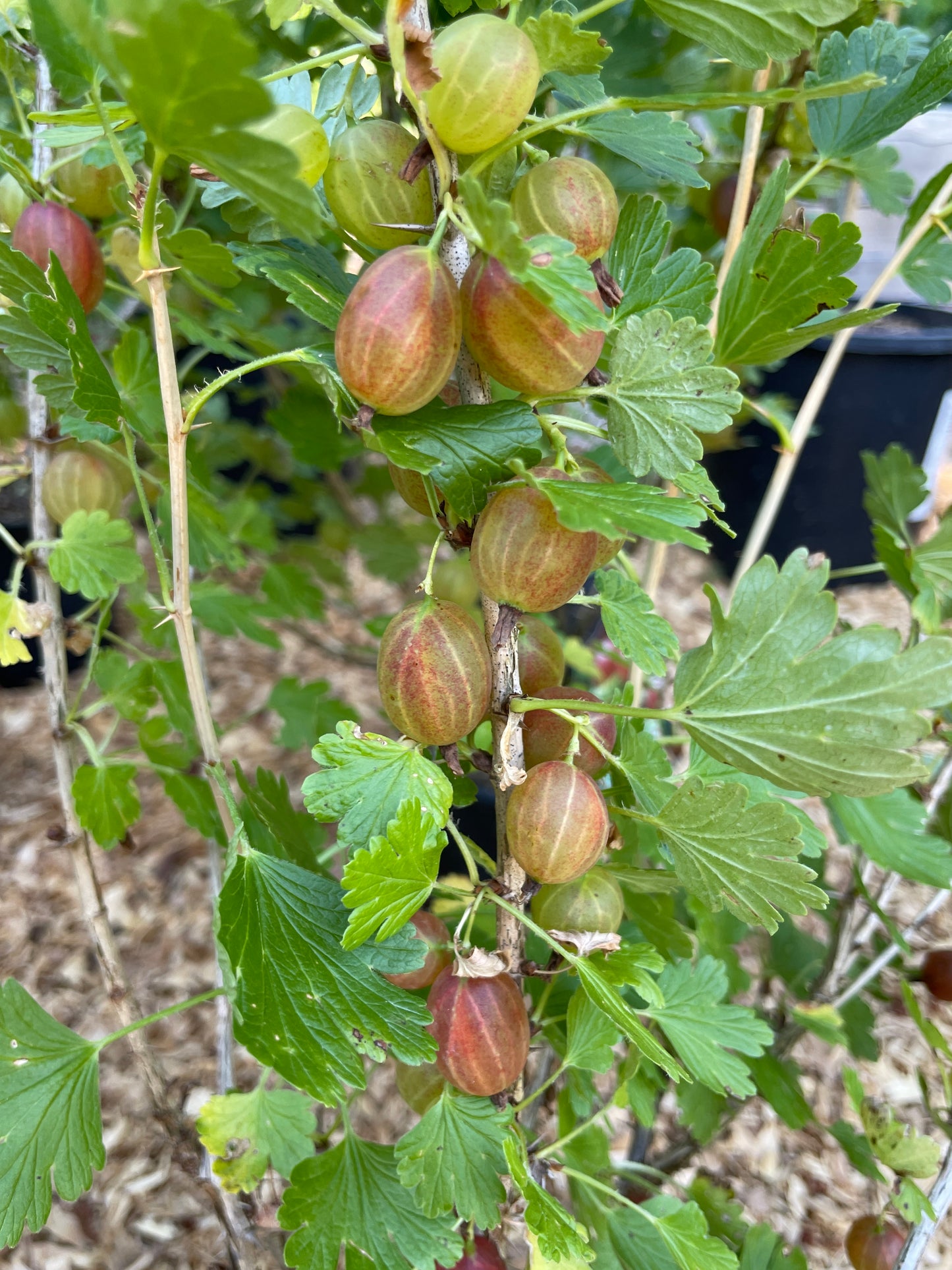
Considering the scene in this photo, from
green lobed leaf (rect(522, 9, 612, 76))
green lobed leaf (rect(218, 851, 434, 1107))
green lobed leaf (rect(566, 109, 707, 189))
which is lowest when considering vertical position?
green lobed leaf (rect(218, 851, 434, 1107))

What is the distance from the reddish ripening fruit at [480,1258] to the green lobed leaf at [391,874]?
0.24m

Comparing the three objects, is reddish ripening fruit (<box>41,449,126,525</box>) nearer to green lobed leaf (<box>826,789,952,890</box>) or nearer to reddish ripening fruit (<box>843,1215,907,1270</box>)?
green lobed leaf (<box>826,789,952,890</box>)

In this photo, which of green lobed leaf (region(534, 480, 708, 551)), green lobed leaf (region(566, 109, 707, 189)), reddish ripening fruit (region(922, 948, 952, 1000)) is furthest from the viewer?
reddish ripening fruit (region(922, 948, 952, 1000))

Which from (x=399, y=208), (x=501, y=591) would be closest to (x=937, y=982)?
(x=501, y=591)

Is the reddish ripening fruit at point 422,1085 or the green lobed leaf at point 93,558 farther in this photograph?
the green lobed leaf at point 93,558

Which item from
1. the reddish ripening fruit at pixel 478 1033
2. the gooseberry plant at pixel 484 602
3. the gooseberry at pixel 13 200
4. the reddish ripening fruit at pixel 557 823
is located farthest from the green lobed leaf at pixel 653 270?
the gooseberry at pixel 13 200

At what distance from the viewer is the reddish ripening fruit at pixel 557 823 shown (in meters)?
0.36

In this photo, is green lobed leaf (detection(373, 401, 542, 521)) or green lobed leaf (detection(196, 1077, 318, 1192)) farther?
green lobed leaf (detection(196, 1077, 318, 1192))

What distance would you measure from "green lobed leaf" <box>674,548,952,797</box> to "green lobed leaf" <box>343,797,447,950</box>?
12cm

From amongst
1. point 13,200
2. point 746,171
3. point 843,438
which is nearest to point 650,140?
point 746,171

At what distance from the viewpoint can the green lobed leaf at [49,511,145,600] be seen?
0.56 metres

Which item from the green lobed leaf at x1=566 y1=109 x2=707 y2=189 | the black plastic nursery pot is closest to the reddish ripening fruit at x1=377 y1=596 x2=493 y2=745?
the green lobed leaf at x1=566 y1=109 x2=707 y2=189

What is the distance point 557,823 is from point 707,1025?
0.24m

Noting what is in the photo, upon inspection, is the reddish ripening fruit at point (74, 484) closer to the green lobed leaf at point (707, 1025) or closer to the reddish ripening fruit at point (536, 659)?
the reddish ripening fruit at point (536, 659)
